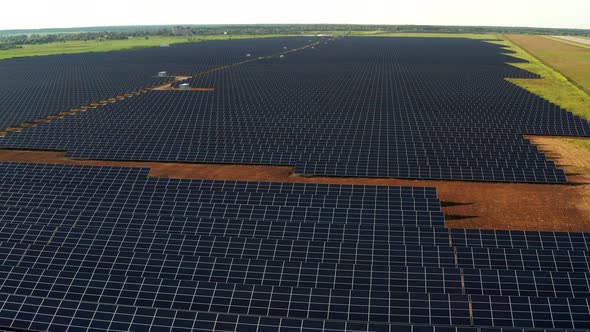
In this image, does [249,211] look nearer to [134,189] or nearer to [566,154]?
[134,189]

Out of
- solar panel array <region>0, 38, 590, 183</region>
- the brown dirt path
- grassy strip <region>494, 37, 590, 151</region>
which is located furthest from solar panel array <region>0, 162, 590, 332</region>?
grassy strip <region>494, 37, 590, 151</region>

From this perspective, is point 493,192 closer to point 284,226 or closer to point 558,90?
point 284,226

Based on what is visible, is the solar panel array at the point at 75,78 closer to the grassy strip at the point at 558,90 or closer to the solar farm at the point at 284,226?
the solar farm at the point at 284,226

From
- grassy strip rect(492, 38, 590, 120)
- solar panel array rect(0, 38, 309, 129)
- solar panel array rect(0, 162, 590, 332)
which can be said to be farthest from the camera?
grassy strip rect(492, 38, 590, 120)

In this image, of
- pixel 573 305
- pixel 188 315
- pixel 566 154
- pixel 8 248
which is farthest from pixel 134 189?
pixel 566 154

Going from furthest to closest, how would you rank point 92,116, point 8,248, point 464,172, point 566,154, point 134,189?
point 92,116, point 566,154, point 464,172, point 134,189, point 8,248

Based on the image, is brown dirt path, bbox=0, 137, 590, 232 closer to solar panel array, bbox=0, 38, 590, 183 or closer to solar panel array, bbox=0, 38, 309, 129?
solar panel array, bbox=0, 38, 590, 183

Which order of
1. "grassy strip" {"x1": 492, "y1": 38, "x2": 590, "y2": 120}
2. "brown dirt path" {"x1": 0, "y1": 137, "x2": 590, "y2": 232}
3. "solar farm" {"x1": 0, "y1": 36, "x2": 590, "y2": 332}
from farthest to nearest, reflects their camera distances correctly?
1. "grassy strip" {"x1": 492, "y1": 38, "x2": 590, "y2": 120}
2. "brown dirt path" {"x1": 0, "y1": 137, "x2": 590, "y2": 232}
3. "solar farm" {"x1": 0, "y1": 36, "x2": 590, "y2": 332}
